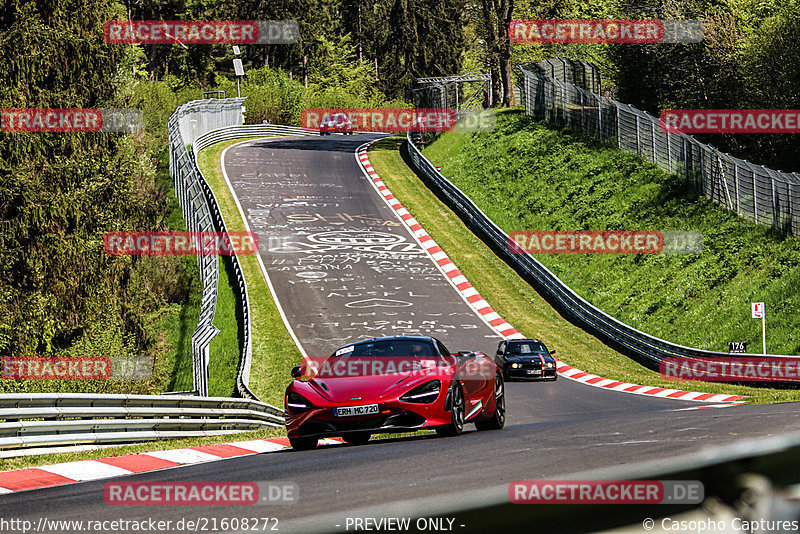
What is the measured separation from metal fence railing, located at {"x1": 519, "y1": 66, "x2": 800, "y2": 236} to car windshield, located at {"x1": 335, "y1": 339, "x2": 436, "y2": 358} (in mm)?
22544

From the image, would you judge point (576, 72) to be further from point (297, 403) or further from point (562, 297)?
point (297, 403)

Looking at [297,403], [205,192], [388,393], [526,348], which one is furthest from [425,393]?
[205,192]

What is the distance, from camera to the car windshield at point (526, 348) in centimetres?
2664

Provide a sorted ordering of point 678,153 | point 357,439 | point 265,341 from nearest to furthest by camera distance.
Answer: point 357,439 → point 265,341 → point 678,153

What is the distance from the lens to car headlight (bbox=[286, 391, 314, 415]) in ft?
38.0

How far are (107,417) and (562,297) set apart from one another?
23.1 meters

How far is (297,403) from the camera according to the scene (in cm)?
1172

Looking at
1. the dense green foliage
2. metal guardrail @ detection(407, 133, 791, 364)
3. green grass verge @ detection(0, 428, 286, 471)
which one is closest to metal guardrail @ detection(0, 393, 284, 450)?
green grass verge @ detection(0, 428, 286, 471)

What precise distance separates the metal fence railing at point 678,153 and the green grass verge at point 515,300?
5.01 meters

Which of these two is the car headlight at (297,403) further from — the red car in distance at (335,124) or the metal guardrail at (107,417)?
the red car in distance at (335,124)

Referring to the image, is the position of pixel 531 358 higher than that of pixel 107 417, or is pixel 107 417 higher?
pixel 107 417

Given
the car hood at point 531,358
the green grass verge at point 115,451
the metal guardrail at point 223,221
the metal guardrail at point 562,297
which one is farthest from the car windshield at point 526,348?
the green grass verge at point 115,451

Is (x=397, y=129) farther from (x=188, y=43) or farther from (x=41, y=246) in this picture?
(x=41, y=246)

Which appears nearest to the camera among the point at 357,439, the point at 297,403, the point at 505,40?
the point at 297,403
